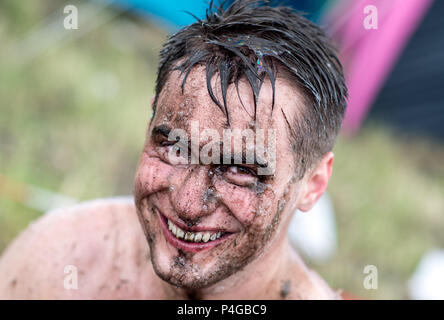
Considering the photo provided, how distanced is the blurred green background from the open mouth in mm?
2197

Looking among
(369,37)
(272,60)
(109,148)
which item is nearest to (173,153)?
(272,60)

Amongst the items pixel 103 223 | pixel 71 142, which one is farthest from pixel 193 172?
pixel 71 142

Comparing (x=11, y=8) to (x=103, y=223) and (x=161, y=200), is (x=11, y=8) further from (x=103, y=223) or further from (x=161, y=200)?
(x=161, y=200)

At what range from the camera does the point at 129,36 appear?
6.54m

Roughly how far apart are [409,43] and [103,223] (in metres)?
5.15

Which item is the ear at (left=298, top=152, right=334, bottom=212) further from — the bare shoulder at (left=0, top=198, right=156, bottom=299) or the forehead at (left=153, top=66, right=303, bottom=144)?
the bare shoulder at (left=0, top=198, right=156, bottom=299)

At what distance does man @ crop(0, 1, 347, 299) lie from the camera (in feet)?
5.72

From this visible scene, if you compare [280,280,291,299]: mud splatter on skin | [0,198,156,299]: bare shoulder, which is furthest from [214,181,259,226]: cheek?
[0,198,156,299]: bare shoulder

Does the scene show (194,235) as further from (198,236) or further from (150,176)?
(150,176)

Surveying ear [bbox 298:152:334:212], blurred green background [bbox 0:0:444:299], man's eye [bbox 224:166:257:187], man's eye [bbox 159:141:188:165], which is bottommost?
blurred green background [bbox 0:0:444:299]

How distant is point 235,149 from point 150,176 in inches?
14.1

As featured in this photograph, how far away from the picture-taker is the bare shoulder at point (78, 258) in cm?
221

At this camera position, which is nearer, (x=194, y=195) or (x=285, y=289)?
(x=194, y=195)

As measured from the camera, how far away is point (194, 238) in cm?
179
